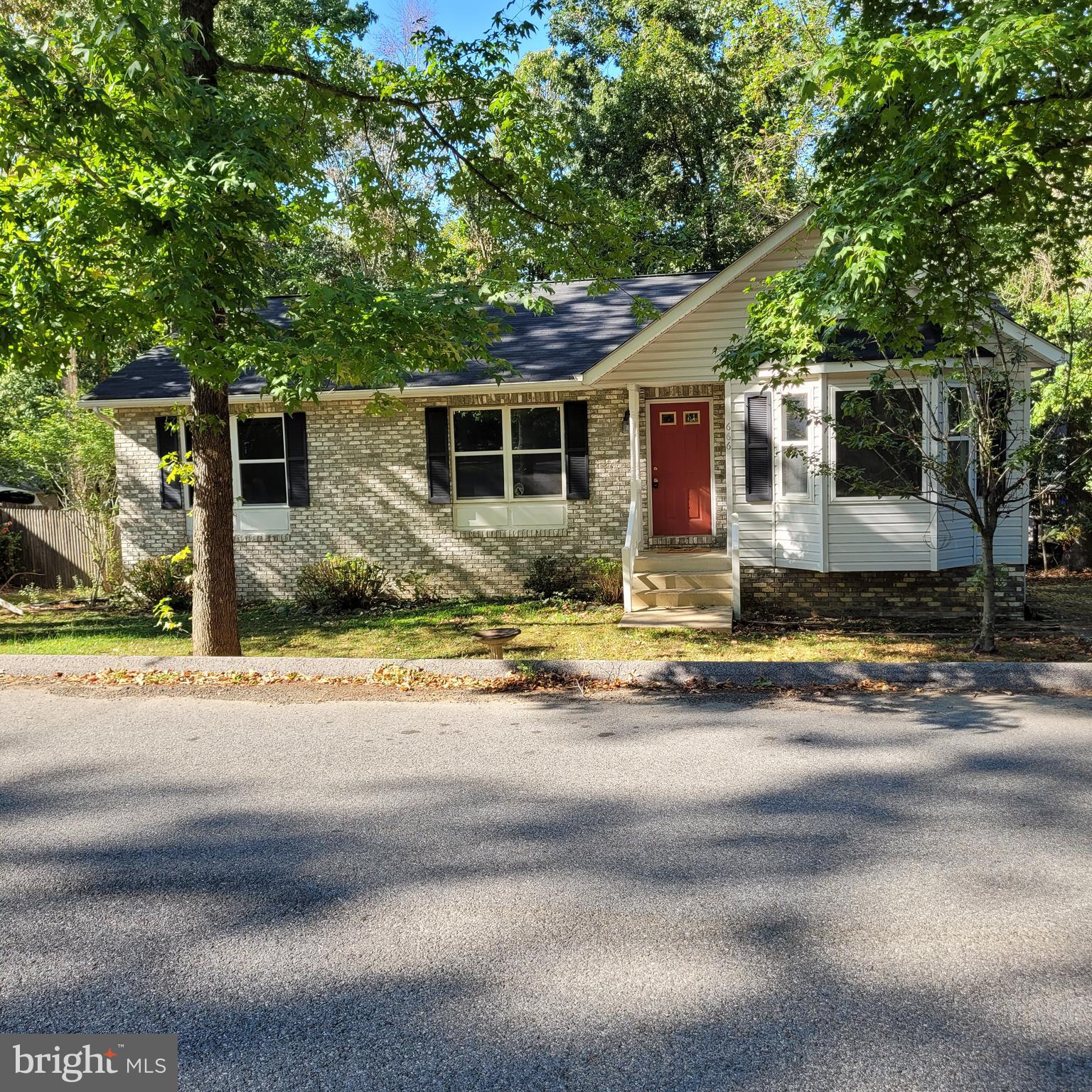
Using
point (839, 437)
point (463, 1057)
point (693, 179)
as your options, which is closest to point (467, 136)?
point (839, 437)

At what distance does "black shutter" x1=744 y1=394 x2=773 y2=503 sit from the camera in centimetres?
1262

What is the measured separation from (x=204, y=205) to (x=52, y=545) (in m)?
12.3

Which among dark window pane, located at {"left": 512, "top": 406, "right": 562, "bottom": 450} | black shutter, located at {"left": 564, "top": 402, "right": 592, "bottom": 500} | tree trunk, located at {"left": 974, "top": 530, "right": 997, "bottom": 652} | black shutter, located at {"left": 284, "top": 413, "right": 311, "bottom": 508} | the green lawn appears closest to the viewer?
tree trunk, located at {"left": 974, "top": 530, "right": 997, "bottom": 652}

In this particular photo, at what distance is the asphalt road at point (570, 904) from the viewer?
300 centimetres

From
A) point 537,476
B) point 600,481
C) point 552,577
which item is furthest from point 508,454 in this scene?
point 552,577

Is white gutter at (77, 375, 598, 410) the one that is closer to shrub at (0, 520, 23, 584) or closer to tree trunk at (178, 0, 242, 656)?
shrub at (0, 520, 23, 584)

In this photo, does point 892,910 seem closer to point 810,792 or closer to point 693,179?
point 810,792

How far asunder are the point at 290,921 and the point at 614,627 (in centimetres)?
815

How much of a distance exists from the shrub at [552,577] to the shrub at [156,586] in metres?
5.35

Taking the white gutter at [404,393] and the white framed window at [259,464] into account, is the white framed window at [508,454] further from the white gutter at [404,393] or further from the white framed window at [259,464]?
the white framed window at [259,464]

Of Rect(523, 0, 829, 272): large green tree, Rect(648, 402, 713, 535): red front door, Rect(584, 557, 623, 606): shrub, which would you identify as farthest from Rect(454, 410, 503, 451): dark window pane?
Rect(523, 0, 829, 272): large green tree

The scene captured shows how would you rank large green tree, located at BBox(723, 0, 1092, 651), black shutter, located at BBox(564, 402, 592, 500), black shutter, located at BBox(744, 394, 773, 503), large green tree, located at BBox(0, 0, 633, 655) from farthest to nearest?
black shutter, located at BBox(564, 402, 592, 500) → black shutter, located at BBox(744, 394, 773, 503) → large green tree, located at BBox(0, 0, 633, 655) → large green tree, located at BBox(723, 0, 1092, 651)

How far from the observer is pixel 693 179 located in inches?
1059

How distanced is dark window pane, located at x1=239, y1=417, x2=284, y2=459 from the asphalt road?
9.10 metres
